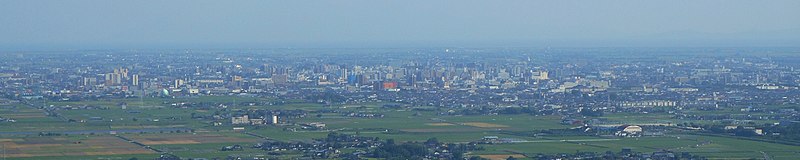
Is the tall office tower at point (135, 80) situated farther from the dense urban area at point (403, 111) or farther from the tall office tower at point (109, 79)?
the tall office tower at point (109, 79)

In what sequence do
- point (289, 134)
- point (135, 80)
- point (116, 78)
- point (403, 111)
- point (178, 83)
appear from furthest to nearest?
point (116, 78), point (135, 80), point (178, 83), point (403, 111), point (289, 134)

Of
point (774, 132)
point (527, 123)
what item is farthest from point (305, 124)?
point (774, 132)

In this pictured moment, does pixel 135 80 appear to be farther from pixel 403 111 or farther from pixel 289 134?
pixel 289 134

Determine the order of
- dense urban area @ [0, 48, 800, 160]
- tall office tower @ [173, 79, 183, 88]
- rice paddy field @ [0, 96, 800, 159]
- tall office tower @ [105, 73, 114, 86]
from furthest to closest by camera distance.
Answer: tall office tower @ [105, 73, 114, 86] < tall office tower @ [173, 79, 183, 88] < dense urban area @ [0, 48, 800, 160] < rice paddy field @ [0, 96, 800, 159]

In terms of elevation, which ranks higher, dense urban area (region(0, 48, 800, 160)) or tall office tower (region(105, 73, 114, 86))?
dense urban area (region(0, 48, 800, 160))

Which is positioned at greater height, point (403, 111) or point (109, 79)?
point (403, 111)

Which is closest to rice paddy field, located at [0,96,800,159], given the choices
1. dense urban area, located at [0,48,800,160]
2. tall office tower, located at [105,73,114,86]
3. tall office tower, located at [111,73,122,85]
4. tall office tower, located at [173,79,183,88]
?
dense urban area, located at [0,48,800,160]

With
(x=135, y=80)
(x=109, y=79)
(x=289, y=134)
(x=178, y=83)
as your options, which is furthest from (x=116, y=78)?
(x=289, y=134)

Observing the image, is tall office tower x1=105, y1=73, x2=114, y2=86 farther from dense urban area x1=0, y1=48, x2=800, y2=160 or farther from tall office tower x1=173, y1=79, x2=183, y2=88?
tall office tower x1=173, y1=79, x2=183, y2=88

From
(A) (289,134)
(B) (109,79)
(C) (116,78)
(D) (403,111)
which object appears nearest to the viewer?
(A) (289,134)
